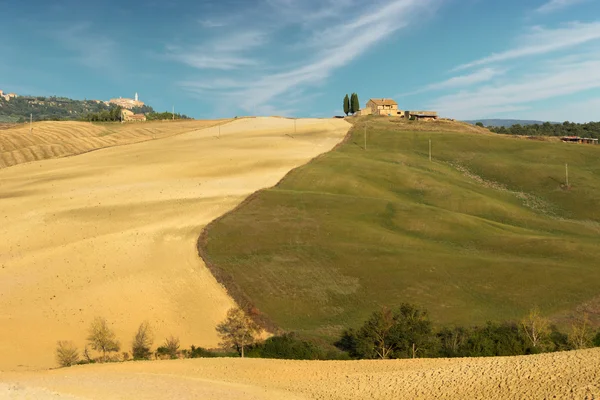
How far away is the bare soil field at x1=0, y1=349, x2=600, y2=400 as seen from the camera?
60.8 ft

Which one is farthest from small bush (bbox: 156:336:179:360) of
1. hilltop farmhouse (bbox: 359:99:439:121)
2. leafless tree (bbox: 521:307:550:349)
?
hilltop farmhouse (bbox: 359:99:439:121)

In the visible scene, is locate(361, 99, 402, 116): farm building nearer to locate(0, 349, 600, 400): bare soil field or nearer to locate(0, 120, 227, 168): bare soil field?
locate(0, 120, 227, 168): bare soil field

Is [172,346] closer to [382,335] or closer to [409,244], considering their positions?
[382,335]

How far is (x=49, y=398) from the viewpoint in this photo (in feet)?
55.0

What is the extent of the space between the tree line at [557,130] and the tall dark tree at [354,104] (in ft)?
173

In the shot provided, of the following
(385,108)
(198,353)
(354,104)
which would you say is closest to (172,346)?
(198,353)

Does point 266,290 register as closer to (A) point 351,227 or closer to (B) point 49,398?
(A) point 351,227

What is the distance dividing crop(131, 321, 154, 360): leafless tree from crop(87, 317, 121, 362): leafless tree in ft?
3.96

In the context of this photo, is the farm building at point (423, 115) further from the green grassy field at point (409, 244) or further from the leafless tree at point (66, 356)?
the leafless tree at point (66, 356)

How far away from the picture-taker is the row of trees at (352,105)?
196 metres

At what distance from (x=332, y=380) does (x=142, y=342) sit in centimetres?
1670

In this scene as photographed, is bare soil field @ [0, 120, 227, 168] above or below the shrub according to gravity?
above

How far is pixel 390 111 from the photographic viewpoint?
602ft

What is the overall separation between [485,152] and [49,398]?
353ft
